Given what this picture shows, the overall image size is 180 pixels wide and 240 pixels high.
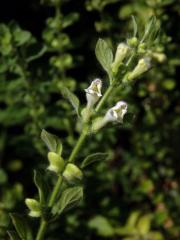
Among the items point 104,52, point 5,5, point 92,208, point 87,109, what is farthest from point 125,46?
Answer: point 5,5

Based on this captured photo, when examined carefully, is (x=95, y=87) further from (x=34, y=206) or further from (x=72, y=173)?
(x=34, y=206)

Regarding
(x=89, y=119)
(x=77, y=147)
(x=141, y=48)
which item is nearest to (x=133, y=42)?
(x=141, y=48)

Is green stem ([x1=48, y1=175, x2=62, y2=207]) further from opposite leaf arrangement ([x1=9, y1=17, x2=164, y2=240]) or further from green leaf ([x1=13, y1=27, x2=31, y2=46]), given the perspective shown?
green leaf ([x1=13, y1=27, x2=31, y2=46])

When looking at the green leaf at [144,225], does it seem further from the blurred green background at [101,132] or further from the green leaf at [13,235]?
the green leaf at [13,235]

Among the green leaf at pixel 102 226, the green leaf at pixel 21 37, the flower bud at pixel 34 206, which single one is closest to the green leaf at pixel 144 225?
the green leaf at pixel 102 226

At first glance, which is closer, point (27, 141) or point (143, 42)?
point (143, 42)

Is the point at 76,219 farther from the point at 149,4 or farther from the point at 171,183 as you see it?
the point at 149,4
